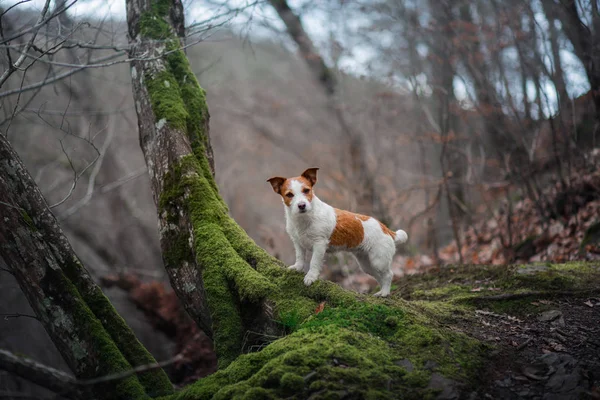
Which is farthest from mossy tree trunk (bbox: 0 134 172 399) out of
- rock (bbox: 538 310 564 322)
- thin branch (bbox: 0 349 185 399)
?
rock (bbox: 538 310 564 322)

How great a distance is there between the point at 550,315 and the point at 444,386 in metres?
2.09

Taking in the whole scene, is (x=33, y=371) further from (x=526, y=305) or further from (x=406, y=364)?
A: (x=526, y=305)

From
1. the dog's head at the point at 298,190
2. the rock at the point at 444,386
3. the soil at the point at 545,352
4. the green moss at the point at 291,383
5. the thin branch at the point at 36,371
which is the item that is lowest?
the soil at the point at 545,352

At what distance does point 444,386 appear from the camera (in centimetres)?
346

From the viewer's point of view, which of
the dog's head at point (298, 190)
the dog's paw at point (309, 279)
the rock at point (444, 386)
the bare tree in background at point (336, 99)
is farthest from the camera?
the bare tree in background at point (336, 99)

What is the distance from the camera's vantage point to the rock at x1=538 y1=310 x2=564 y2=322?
476 cm

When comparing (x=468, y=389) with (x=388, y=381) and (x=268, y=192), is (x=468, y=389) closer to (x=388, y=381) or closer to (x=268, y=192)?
(x=388, y=381)

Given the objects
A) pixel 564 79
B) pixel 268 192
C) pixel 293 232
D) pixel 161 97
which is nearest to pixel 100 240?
pixel 268 192

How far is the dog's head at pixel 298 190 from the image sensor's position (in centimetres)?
456

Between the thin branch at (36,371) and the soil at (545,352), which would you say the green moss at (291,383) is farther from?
the soil at (545,352)

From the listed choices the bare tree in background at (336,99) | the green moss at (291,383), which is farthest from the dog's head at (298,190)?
the bare tree in background at (336,99)

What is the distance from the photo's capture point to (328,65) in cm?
1363

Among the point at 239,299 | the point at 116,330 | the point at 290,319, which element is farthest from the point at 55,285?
the point at 290,319

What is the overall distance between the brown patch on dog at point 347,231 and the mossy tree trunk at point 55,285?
257 centimetres
